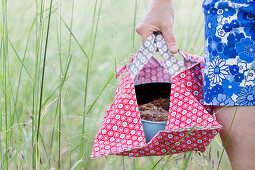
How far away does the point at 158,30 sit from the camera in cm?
107

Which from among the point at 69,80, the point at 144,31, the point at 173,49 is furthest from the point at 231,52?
the point at 69,80

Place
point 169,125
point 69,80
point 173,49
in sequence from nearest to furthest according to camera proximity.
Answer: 1. point 169,125
2. point 173,49
3. point 69,80

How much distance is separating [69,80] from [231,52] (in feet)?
3.74

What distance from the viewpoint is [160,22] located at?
106 cm

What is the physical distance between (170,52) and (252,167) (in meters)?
0.37

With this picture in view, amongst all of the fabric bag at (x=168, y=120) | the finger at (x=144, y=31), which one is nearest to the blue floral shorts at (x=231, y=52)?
the fabric bag at (x=168, y=120)

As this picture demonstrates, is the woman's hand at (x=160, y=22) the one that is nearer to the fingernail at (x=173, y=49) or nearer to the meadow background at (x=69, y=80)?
the fingernail at (x=173, y=49)

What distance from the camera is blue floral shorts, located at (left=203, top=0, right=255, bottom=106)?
92cm

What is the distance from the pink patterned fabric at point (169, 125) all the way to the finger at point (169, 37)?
45 mm

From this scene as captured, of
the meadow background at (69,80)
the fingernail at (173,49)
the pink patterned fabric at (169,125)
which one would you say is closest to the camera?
the pink patterned fabric at (169,125)

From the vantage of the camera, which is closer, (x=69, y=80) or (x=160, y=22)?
(x=160, y=22)

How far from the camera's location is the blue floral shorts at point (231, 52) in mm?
922

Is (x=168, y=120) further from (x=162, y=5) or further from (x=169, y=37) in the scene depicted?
(x=162, y=5)

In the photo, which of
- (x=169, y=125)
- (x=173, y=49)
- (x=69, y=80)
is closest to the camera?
(x=169, y=125)
